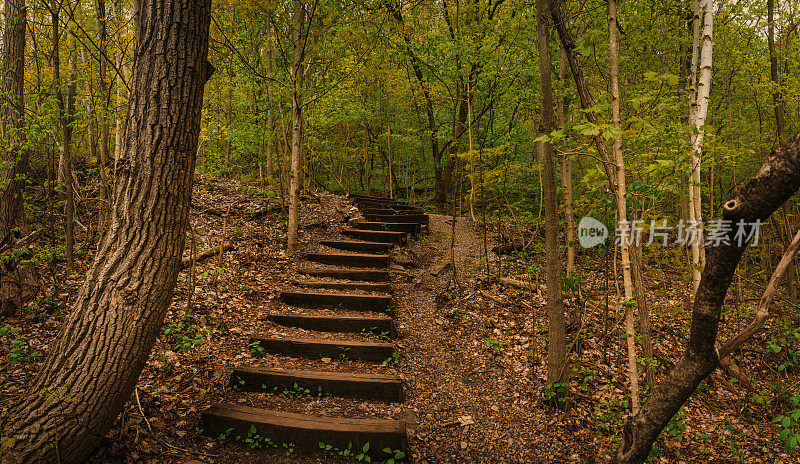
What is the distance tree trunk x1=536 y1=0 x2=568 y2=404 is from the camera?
157 inches

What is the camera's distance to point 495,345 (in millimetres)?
5504

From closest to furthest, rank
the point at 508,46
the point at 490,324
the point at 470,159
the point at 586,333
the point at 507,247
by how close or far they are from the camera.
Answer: the point at 586,333, the point at 490,324, the point at 508,46, the point at 470,159, the point at 507,247

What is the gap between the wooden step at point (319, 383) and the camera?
4.13 m

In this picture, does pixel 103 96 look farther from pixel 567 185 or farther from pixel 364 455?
pixel 567 185

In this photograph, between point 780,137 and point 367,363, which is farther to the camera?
point 780,137

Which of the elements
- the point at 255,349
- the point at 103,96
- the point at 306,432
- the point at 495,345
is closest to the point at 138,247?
the point at 306,432

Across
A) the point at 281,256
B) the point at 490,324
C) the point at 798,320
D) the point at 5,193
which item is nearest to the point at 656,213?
the point at 490,324

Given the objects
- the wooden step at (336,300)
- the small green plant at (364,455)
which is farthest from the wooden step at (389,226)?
the small green plant at (364,455)

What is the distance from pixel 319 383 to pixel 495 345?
265 centimetres

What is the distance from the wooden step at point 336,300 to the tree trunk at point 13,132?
3215mm

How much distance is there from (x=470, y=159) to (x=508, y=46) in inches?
81.6

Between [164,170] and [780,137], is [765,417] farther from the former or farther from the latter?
[164,170]

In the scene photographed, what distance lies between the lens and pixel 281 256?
7.35 m

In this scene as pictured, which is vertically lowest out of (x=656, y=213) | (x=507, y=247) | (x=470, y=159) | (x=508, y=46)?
(x=507, y=247)
